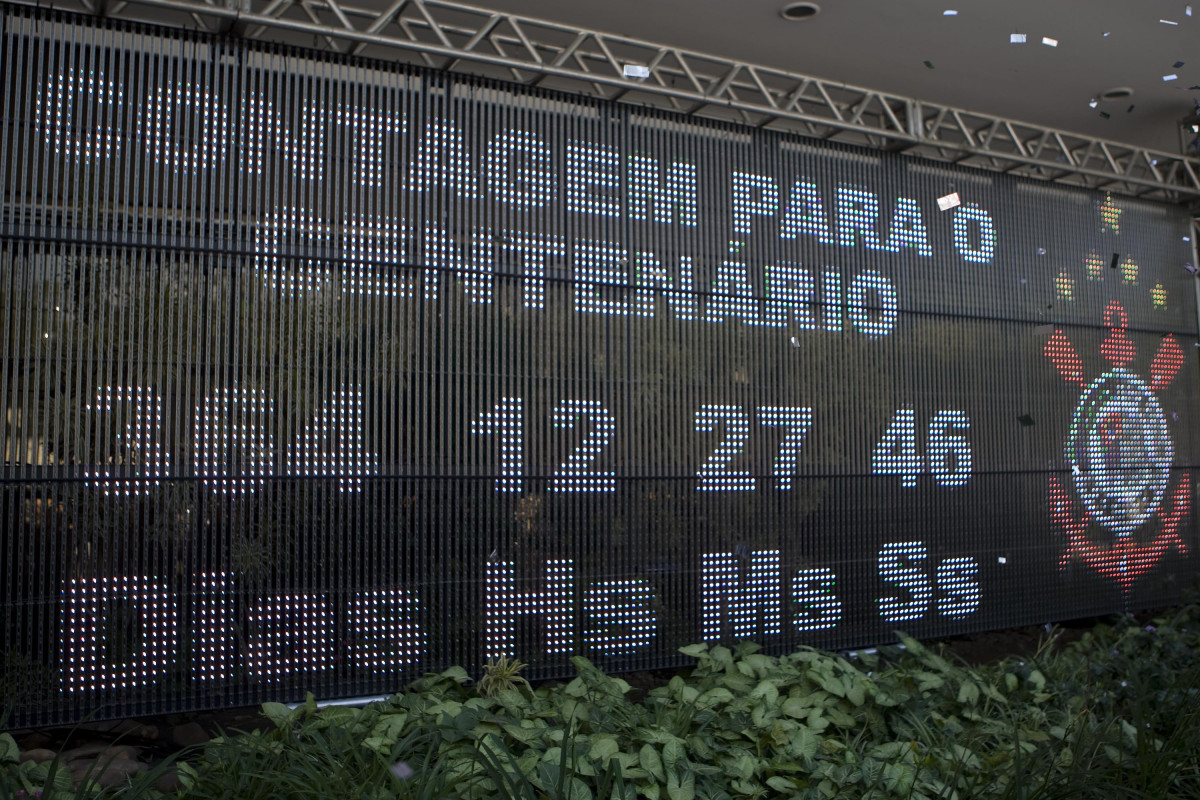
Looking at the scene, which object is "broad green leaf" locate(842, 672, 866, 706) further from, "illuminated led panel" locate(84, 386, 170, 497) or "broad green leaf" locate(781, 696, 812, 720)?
"illuminated led panel" locate(84, 386, 170, 497)

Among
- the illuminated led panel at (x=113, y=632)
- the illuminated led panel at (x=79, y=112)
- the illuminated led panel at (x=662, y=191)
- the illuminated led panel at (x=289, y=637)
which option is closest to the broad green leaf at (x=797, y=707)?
the illuminated led panel at (x=289, y=637)

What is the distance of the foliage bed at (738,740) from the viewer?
2.95 meters

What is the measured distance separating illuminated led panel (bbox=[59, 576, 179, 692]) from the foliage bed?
0.40 m

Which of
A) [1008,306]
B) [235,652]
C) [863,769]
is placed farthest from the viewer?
[1008,306]

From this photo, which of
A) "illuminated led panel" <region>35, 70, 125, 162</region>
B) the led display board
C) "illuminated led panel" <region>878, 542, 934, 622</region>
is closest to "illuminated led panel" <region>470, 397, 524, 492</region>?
the led display board

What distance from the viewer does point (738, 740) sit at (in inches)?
145

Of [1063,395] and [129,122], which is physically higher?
[129,122]

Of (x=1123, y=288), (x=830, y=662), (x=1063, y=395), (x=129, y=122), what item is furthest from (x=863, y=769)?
(x=1123, y=288)

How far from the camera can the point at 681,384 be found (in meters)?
4.94

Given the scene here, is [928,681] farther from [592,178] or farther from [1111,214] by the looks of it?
[1111,214]

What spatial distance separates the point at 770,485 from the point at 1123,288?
3.67 meters

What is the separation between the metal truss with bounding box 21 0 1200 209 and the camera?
430 centimetres

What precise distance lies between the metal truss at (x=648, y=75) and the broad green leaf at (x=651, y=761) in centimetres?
340

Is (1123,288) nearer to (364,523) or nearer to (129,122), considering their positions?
(364,523)
